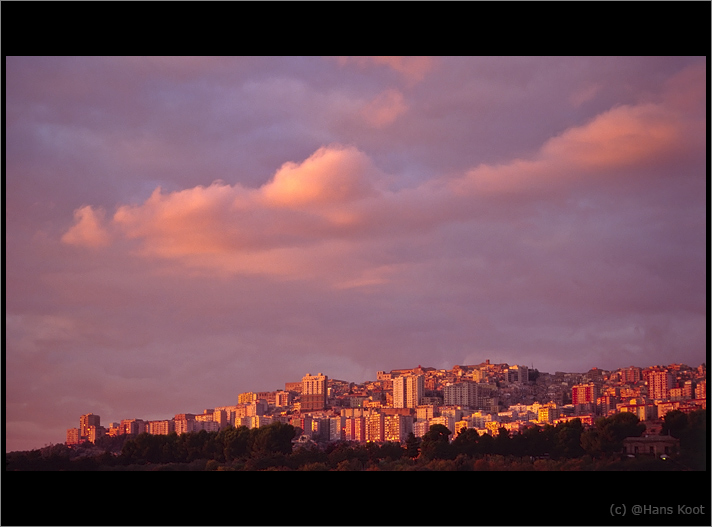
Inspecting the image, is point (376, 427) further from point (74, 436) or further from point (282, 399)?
point (74, 436)

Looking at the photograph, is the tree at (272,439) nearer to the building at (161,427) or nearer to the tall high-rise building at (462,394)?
the building at (161,427)

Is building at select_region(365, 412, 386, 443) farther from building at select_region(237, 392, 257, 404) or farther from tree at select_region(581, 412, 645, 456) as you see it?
tree at select_region(581, 412, 645, 456)

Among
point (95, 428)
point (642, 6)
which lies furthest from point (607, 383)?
point (95, 428)

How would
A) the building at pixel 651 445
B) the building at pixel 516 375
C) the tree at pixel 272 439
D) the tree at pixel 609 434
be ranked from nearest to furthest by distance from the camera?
the building at pixel 651 445
the tree at pixel 609 434
the tree at pixel 272 439
the building at pixel 516 375

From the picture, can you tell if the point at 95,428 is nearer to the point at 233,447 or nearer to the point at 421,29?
the point at 233,447

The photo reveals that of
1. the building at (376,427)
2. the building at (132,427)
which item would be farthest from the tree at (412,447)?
the building at (132,427)

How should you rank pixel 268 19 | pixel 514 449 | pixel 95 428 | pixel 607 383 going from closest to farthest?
pixel 268 19 → pixel 514 449 → pixel 95 428 → pixel 607 383

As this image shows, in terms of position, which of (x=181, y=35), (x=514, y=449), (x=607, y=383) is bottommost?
(x=514, y=449)
